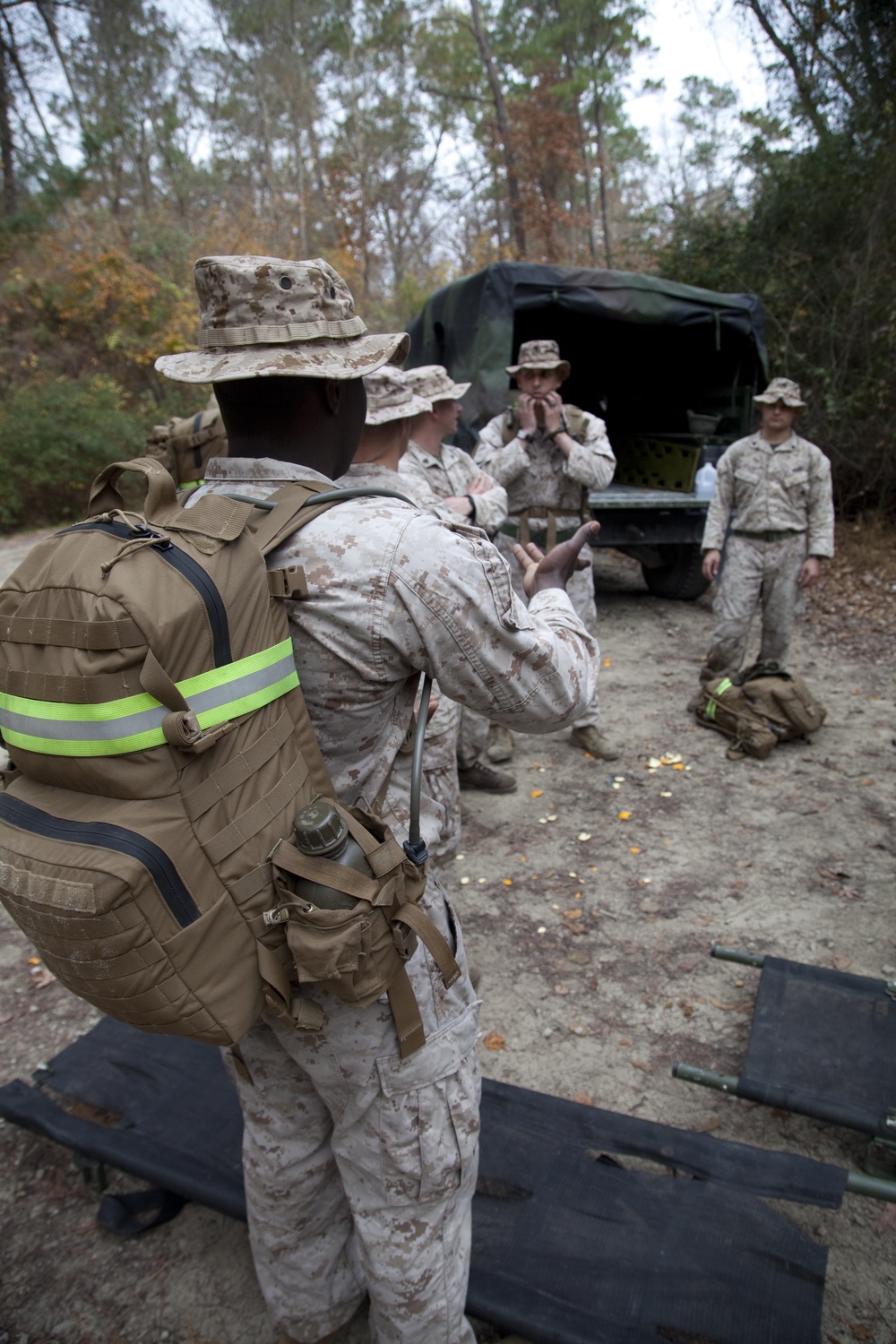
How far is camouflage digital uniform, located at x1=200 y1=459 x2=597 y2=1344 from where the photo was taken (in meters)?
1.29

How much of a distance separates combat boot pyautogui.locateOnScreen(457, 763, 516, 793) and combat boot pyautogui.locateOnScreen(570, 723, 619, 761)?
57 cm

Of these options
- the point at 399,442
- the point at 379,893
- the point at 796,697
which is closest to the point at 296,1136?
the point at 379,893

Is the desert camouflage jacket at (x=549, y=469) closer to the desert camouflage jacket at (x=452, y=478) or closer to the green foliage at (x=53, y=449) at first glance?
the desert camouflage jacket at (x=452, y=478)

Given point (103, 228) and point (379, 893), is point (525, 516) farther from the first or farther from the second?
point (103, 228)

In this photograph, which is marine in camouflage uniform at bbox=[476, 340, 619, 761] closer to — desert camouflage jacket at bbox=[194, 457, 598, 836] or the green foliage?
desert camouflage jacket at bbox=[194, 457, 598, 836]

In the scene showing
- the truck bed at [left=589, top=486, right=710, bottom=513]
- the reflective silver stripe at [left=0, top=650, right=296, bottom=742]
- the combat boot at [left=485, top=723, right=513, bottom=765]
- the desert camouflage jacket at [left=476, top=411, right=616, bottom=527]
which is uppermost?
the reflective silver stripe at [left=0, top=650, right=296, bottom=742]

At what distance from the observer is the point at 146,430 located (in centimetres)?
1380

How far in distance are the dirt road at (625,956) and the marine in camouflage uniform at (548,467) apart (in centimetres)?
61

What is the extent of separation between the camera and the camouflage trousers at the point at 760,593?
5.36 meters

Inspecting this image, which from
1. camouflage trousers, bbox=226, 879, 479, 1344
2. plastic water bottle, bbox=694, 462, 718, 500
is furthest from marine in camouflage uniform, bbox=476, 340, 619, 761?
camouflage trousers, bbox=226, 879, 479, 1344

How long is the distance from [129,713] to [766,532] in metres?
5.05

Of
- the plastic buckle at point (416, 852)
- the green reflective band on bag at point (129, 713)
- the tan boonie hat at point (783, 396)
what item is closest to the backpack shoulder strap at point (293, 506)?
the green reflective band on bag at point (129, 713)

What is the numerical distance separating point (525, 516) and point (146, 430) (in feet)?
34.3

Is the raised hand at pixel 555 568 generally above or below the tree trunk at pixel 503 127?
below
